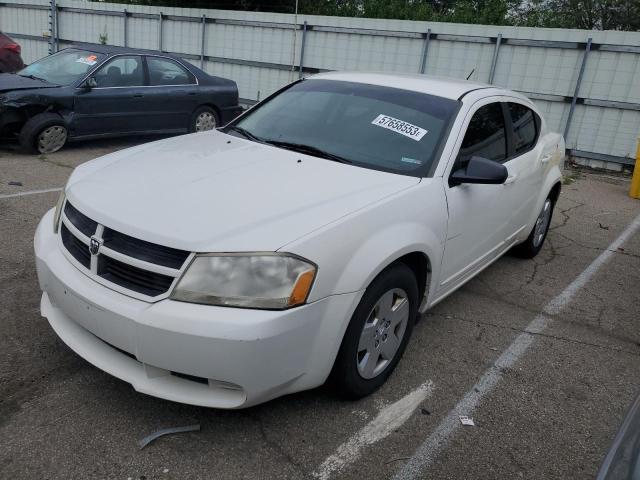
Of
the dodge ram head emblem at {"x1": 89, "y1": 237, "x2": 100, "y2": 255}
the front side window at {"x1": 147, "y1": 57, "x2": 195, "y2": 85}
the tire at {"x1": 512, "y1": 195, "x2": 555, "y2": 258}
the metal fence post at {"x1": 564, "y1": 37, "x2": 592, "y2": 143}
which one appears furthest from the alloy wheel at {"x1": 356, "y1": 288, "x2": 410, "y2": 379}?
the metal fence post at {"x1": 564, "y1": 37, "x2": 592, "y2": 143}

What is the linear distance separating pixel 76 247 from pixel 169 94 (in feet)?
22.5

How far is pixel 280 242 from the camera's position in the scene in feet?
7.72

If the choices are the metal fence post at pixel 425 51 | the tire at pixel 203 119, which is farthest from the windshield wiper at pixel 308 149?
the metal fence post at pixel 425 51

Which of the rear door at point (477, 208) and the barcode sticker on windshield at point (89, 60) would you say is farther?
the barcode sticker on windshield at point (89, 60)

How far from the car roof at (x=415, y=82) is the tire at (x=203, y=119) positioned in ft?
18.6

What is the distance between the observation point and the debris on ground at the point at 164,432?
247 centimetres

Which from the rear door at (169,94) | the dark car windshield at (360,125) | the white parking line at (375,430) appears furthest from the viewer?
the rear door at (169,94)

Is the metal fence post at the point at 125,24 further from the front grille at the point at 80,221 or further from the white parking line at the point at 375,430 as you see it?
the white parking line at the point at 375,430

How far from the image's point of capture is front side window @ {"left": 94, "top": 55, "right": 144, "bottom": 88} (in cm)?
826

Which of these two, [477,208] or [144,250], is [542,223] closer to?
[477,208]

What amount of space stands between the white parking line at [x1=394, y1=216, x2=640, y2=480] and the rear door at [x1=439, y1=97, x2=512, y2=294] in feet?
1.80

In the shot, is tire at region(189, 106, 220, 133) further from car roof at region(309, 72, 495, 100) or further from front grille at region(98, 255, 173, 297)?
front grille at region(98, 255, 173, 297)

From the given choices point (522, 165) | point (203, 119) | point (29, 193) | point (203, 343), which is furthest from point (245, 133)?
point (203, 119)

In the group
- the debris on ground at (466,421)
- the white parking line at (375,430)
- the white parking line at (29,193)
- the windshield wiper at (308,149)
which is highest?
the windshield wiper at (308,149)
